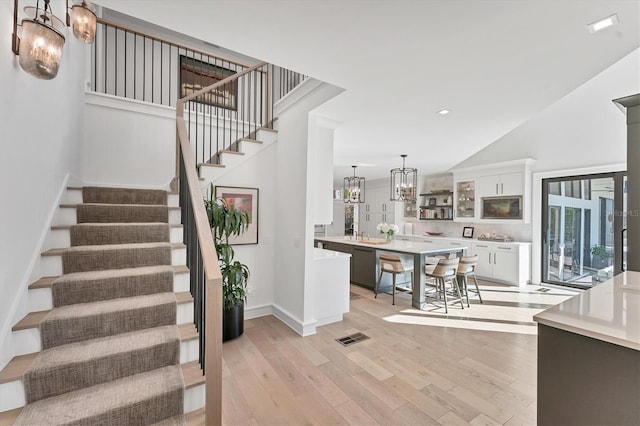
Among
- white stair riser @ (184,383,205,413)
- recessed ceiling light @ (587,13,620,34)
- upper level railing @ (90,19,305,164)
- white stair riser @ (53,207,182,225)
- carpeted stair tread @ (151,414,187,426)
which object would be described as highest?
upper level railing @ (90,19,305,164)

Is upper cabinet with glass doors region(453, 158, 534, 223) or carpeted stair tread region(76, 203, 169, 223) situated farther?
upper cabinet with glass doors region(453, 158, 534, 223)

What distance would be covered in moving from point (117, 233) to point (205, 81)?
13.2 ft

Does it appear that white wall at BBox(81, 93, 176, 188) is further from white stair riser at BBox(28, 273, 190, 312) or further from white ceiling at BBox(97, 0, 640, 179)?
white ceiling at BBox(97, 0, 640, 179)

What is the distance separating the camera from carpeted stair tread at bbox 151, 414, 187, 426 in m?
1.51

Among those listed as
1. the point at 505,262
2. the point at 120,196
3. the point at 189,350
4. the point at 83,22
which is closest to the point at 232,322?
the point at 189,350

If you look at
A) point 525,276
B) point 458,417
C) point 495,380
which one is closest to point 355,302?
point 495,380

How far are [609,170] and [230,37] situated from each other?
6.35 m

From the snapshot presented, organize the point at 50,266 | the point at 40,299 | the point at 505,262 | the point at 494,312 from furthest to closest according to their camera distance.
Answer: the point at 505,262
the point at 494,312
the point at 50,266
the point at 40,299

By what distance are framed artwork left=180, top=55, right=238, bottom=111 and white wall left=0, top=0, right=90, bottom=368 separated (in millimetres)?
2779

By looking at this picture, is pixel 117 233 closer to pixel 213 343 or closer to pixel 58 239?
pixel 58 239

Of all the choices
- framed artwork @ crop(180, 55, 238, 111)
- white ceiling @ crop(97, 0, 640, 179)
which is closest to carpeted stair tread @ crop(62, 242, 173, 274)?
white ceiling @ crop(97, 0, 640, 179)

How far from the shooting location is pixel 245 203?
370 cm

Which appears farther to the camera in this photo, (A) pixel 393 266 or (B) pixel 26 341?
(A) pixel 393 266

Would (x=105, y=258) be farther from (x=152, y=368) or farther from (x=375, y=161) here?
(x=375, y=161)
